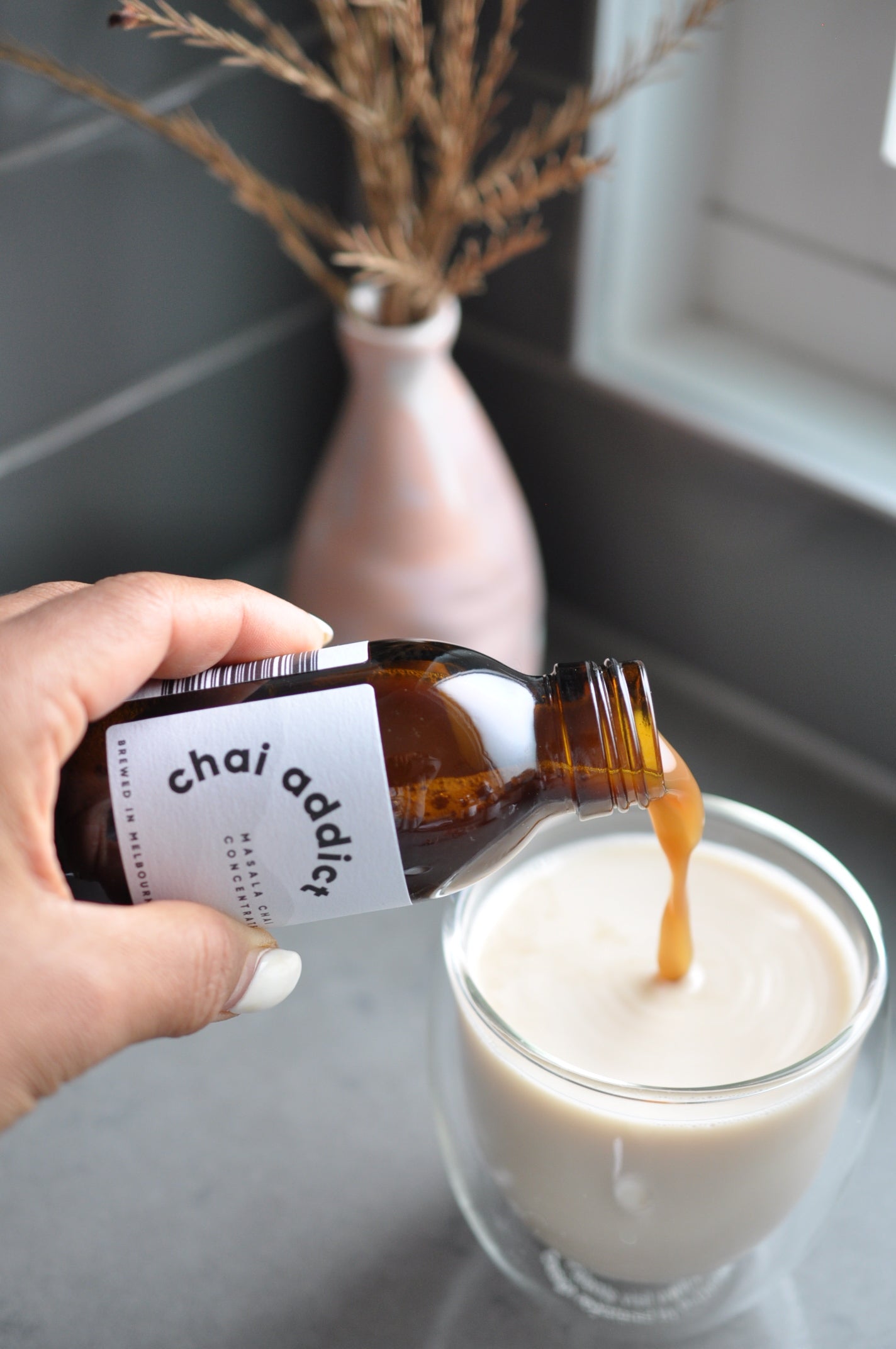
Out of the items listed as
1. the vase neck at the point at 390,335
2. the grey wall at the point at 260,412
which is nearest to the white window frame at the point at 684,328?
the grey wall at the point at 260,412

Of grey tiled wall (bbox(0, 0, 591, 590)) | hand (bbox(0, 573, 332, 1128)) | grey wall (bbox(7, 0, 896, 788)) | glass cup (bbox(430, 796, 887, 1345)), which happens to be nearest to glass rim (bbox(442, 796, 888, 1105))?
glass cup (bbox(430, 796, 887, 1345))

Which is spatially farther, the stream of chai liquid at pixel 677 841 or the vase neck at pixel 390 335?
the vase neck at pixel 390 335

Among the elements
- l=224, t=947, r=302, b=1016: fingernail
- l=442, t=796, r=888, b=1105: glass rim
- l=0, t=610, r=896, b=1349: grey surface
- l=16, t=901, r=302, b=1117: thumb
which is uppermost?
l=16, t=901, r=302, b=1117: thumb

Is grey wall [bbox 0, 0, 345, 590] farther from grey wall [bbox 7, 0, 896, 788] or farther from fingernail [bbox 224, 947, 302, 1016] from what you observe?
fingernail [bbox 224, 947, 302, 1016]

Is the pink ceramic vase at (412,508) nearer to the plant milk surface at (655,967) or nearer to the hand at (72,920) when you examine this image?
the plant milk surface at (655,967)

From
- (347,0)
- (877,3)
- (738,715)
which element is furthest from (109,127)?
(738,715)

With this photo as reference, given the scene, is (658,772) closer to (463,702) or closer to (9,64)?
(463,702)

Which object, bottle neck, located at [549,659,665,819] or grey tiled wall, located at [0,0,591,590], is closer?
bottle neck, located at [549,659,665,819]
